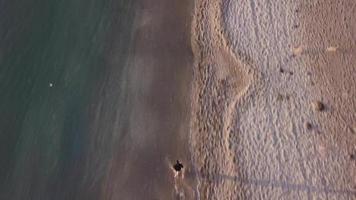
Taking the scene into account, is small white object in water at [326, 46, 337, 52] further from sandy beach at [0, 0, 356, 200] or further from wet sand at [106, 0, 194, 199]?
wet sand at [106, 0, 194, 199]

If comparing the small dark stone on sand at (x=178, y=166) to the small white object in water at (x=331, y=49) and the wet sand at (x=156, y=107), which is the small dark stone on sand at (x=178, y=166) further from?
the small white object in water at (x=331, y=49)

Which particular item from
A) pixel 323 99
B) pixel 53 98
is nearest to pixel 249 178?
pixel 323 99

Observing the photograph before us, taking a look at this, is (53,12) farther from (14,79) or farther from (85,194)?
(85,194)

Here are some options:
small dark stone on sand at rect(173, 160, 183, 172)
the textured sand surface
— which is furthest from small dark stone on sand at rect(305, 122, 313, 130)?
small dark stone on sand at rect(173, 160, 183, 172)

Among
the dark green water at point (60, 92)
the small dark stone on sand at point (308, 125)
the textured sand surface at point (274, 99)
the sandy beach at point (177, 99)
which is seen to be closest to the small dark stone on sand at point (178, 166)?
the sandy beach at point (177, 99)

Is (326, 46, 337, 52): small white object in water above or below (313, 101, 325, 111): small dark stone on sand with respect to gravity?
above
